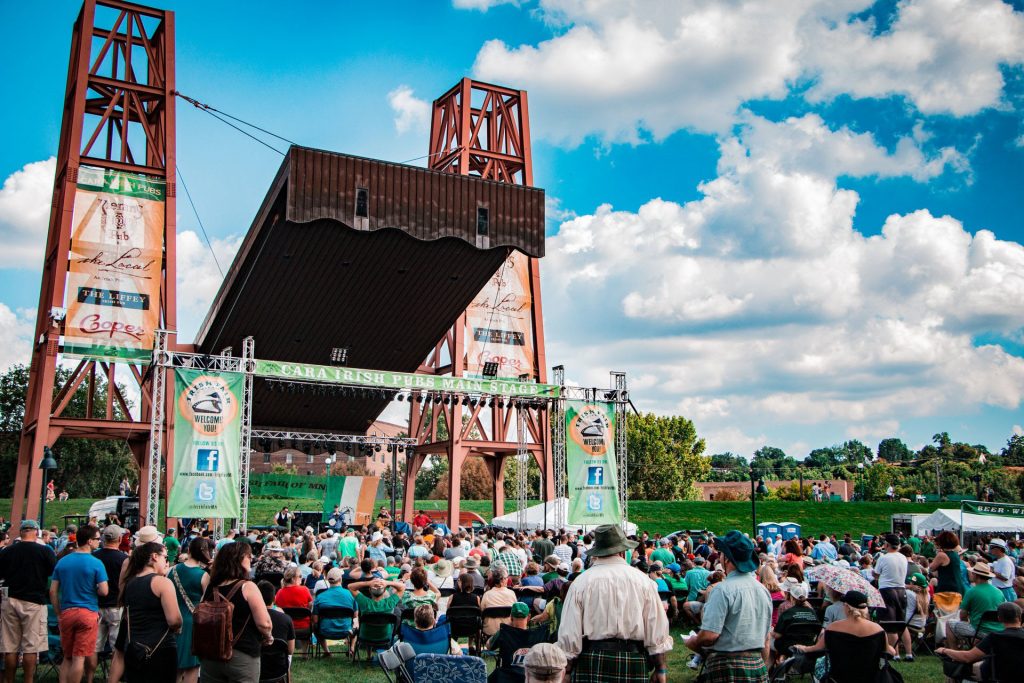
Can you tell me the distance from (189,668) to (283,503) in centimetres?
4122

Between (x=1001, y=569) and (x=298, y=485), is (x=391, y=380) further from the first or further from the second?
(x=1001, y=569)

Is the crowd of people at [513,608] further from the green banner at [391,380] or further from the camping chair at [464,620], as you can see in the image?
the green banner at [391,380]

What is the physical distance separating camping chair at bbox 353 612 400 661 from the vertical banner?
20.1m

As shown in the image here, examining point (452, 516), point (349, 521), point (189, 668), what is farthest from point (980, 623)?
point (349, 521)

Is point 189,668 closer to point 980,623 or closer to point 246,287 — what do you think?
point 980,623

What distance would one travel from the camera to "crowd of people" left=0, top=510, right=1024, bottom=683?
4.41m

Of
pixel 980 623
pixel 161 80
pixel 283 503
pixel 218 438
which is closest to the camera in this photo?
pixel 980 623

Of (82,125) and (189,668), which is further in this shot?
(82,125)

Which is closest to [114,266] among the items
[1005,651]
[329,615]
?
[329,615]

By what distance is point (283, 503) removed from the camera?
4531cm

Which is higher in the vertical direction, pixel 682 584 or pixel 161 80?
pixel 161 80

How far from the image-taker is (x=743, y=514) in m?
44.5

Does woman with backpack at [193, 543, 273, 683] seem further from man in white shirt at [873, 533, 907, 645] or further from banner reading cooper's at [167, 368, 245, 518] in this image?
banner reading cooper's at [167, 368, 245, 518]

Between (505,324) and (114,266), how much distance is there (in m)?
12.5
